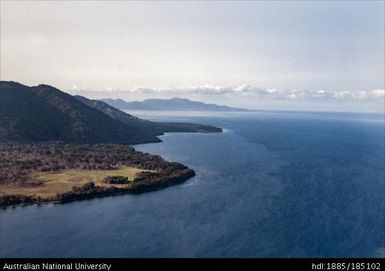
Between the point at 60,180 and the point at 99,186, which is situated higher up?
the point at 60,180

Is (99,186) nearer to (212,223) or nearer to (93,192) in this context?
(93,192)

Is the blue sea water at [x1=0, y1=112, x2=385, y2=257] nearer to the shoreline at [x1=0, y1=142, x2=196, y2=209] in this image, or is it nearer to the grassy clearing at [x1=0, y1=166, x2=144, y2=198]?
the shoreline at [x1=0, y1=142, x2=196, y2=209]

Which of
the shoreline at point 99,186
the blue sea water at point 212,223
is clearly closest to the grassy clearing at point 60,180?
the shoreline at point 99,186

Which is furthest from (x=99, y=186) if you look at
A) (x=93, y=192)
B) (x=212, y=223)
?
(x=212, y=223)

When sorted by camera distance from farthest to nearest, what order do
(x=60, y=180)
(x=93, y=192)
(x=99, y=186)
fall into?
(x=60, y=180)
(x=99, y=186)
(x=93, y=192)

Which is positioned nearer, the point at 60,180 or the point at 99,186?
the point at 99,186

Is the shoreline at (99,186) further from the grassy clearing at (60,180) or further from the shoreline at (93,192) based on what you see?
the grassy clearing at (60,180)

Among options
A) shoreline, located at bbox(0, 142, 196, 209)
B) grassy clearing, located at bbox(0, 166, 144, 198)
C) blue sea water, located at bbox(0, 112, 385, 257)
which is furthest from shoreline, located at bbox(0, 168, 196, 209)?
grassy clearing, located at bbox(0, 166, 144, 198)
